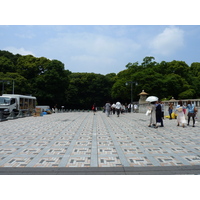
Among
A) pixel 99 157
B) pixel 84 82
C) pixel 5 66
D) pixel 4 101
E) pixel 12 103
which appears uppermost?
pixel 5 66


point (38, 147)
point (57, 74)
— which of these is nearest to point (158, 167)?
point (38, 147)

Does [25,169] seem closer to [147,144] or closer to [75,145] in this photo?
[75,145]

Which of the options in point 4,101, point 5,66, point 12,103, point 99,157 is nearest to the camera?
point 99,157

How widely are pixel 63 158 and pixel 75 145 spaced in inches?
74.0

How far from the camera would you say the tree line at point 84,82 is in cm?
4784

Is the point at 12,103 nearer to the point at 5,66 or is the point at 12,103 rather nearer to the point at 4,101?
the point at 4,101

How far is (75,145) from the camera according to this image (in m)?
8.12

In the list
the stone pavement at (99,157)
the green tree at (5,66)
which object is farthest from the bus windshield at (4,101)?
the green tree at (5,66)

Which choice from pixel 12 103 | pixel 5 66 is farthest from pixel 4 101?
pixel 5 66

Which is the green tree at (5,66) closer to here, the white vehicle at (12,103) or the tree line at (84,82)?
the tree line at (84,82)

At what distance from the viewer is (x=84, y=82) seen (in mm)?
61156

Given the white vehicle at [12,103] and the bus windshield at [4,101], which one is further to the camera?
the bus windshield at [4,101]

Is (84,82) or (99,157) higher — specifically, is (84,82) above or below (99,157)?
above

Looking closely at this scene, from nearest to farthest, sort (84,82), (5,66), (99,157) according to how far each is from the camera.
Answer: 1. (99,157)
2. (5,66)
3. (84,82)
